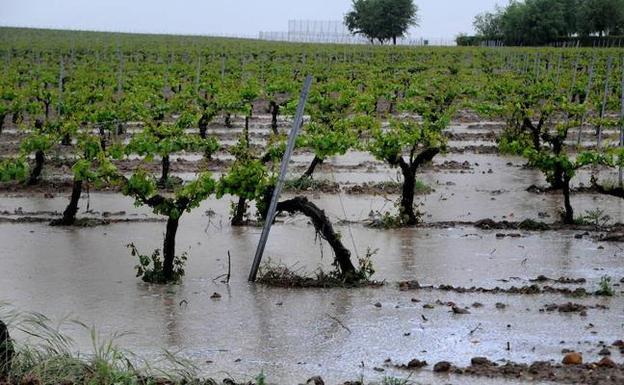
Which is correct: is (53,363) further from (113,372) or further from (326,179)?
(326,179)

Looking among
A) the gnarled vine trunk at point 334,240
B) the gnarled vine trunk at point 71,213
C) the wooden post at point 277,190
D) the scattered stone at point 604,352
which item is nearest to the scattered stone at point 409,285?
the gnarled vine trunk at point 334,240

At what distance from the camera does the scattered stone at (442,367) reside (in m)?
8.05

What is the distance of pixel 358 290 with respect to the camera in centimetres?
1135

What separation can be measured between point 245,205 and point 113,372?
912 centimetres

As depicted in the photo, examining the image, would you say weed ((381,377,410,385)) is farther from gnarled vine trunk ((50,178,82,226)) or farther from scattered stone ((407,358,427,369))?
gnarled vine trunk ((50,178,82,226))

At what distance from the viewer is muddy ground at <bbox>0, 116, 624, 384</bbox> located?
862 centimetres

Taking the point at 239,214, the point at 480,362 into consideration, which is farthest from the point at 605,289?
the point at 239,214

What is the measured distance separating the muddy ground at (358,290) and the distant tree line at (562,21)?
266 feet

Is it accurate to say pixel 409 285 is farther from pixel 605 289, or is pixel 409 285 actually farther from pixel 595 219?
pixel 595 219

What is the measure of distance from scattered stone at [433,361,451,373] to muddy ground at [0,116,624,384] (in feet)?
0.21

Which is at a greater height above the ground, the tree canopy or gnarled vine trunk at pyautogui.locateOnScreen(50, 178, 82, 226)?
the tree canopy

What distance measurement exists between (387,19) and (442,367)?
104 metres

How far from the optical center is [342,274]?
38.3 feet

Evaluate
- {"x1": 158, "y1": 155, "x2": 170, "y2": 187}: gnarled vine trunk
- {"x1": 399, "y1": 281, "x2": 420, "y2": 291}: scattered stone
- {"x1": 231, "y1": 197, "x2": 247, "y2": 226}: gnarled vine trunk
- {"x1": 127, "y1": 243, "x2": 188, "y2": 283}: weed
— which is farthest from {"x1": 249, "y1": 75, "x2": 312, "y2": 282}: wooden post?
{"x1": 158, "y1": 155, "x2": 170, "y2": 187}: gnarled vine trunk
